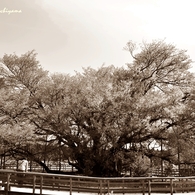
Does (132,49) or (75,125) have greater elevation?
(132,49)

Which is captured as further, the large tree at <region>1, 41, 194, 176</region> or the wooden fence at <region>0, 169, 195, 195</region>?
the large tree at <region>1, 41, 194, 176</region>

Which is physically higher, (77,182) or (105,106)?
(105,106)

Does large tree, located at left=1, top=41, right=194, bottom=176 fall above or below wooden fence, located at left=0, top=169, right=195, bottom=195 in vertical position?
above

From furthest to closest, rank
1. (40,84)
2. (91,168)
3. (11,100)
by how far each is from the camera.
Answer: (40,84), (11,100), (91,168)

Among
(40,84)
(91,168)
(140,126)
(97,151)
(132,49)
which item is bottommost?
(91,168)

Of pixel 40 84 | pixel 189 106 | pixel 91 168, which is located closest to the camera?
pixel 189 106

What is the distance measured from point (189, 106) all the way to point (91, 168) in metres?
8.82

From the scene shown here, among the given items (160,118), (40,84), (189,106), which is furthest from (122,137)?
(40,84)

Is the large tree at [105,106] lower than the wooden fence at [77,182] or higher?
higher

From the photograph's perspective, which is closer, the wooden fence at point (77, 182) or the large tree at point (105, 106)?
the wooden fence at point (77, 182)

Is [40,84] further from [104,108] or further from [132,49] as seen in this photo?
[132,49]

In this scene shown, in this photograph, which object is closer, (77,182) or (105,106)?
(77,182)

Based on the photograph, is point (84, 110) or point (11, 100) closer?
point (84, 110)

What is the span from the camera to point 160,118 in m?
21.5
